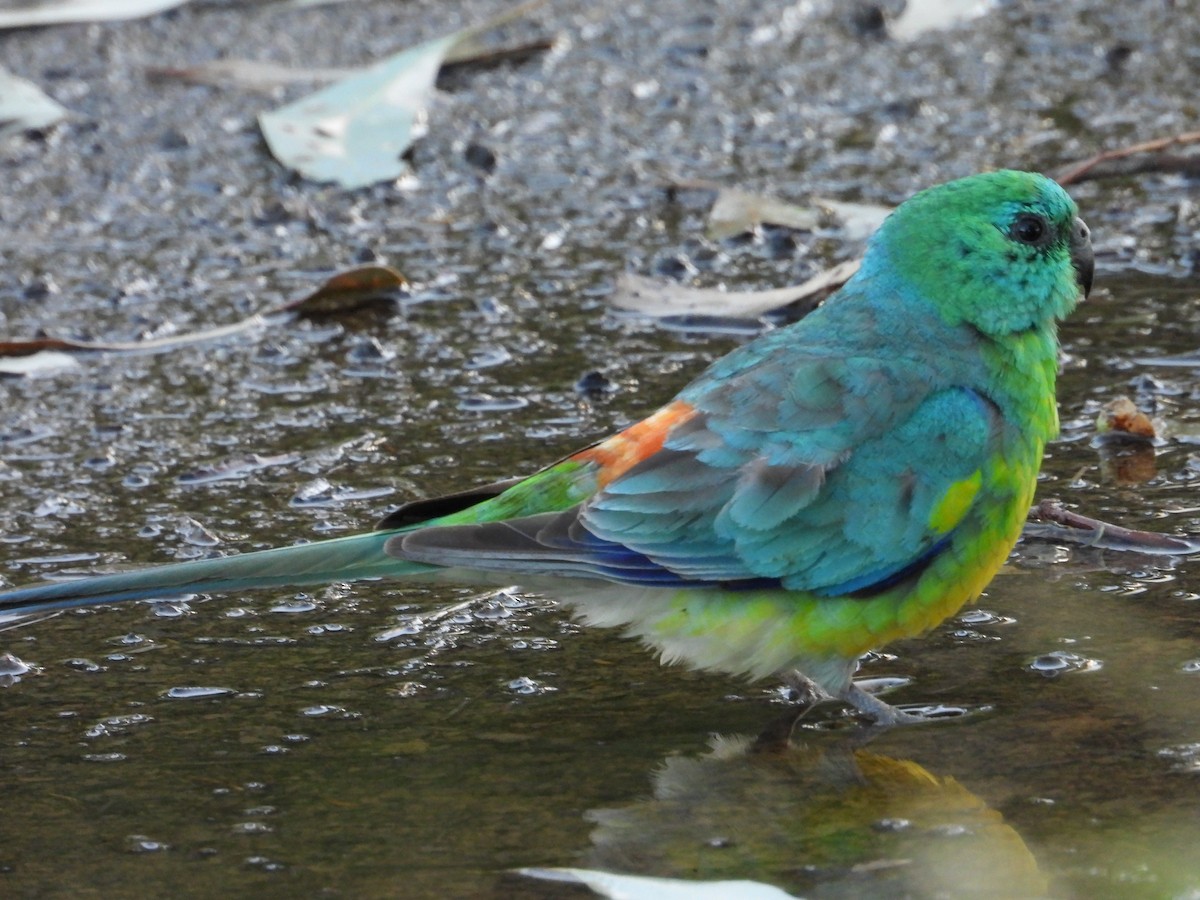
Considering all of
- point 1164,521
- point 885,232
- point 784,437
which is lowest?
point 1164,521

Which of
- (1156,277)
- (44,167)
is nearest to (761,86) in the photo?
(1156,277)

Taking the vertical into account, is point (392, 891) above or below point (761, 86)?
below

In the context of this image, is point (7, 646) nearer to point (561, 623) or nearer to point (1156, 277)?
point (561, 623)

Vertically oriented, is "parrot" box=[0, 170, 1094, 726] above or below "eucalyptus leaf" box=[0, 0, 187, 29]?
below

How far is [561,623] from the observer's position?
3461 millimetres

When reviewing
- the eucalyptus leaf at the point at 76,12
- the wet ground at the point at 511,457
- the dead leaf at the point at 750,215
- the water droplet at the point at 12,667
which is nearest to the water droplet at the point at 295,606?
the wet ground at the point at 511,457

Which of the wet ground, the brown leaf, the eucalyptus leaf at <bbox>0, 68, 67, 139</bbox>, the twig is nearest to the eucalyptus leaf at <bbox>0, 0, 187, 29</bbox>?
the wet ground

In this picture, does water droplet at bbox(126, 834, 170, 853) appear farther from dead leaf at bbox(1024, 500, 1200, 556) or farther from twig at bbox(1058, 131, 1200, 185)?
twig at bbox(1058, 131, 1200, 185)

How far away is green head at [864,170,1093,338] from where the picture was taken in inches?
137

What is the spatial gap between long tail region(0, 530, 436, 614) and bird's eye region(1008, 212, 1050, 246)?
1346 mm

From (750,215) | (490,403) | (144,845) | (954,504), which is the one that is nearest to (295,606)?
(144,845)

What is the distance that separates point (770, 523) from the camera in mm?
3205

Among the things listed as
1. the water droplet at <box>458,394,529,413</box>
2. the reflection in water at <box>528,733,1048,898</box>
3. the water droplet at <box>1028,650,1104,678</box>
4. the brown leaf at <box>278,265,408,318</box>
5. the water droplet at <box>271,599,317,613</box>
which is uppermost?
the brown leaf at <box>278,265,408,318</box>

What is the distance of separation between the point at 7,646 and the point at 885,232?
1.92 m
